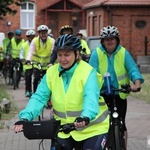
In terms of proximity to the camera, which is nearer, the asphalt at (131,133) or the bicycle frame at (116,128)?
the bicycle frame at (116,128)

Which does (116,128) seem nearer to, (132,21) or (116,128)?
(116,128)

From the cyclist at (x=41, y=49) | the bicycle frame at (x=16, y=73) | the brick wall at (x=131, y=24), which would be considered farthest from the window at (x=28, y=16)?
the cyclist at (x=41, y=49)

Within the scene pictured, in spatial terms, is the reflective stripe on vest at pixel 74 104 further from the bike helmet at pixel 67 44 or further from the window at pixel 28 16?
the window at pixel 28 16

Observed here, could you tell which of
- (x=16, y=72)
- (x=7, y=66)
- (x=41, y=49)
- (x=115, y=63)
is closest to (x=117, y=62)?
(x=115, y=63)

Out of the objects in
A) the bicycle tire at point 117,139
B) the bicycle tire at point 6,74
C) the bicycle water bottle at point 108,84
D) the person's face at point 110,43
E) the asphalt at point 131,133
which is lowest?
the asphalt at point 131,133

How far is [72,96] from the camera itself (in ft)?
18.6

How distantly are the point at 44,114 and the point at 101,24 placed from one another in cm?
2408

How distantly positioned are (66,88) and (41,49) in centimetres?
768

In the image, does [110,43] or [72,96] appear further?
[110,43]

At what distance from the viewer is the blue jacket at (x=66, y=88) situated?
5.46 metres

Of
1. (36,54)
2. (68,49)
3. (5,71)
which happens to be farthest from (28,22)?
(68,49)

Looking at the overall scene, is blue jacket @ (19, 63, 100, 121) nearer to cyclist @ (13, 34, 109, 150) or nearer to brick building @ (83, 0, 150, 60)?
cyclist @ (13, 34, 109, 150)

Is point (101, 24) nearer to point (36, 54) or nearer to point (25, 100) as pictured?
point (25, 100)

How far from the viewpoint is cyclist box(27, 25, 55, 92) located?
13.1 meters
